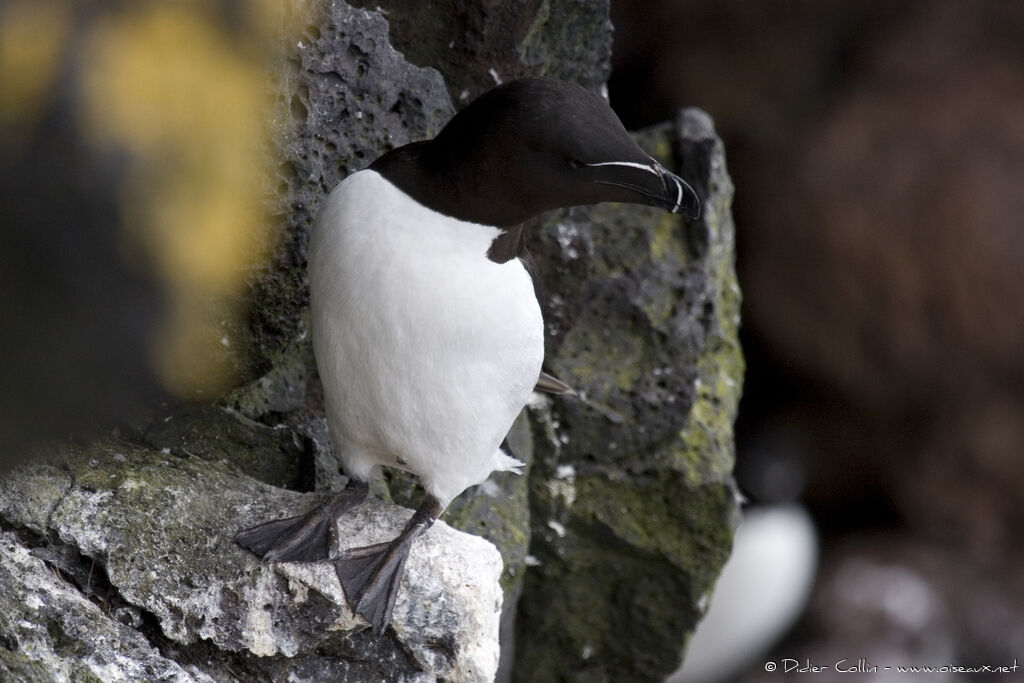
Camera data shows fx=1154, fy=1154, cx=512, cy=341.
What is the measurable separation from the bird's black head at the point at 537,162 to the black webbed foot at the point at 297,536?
494 millimetres

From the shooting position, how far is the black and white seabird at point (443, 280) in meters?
1.46

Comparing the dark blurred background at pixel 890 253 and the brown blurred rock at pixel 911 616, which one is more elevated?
the dark blurred background at pixel 890 253

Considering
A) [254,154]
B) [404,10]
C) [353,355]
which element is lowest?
[353,355]

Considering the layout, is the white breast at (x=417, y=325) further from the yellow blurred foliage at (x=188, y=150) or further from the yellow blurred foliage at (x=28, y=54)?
the yellow blurred foliage at (x=28, y=54)

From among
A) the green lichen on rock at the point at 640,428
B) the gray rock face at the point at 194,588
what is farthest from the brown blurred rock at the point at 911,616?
the gray rock face at the point at 194,588

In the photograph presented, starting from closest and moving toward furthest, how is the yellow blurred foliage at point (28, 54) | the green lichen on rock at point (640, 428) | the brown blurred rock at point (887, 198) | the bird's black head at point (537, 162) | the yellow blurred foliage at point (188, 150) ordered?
the yellow blurred foliage at point (28, 54) < the yellow blurred foliage at point (188, 150) < the bird's black head at point (537, 162) < the green lichen on rock at point (640, 428) < the brown blurred rock at point (887, 198)

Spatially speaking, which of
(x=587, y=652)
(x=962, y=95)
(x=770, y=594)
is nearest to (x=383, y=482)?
(x=587, y=652)

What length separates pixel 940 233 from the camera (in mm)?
3650

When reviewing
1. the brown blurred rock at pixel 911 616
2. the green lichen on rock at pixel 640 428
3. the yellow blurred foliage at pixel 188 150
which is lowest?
the brown blurred rock at pixel 911 616

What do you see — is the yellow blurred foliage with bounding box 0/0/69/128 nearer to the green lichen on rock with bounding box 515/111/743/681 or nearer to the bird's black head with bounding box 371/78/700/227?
the bird's black head with bounding box 371/78/700/227

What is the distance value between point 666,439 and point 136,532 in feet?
4.49

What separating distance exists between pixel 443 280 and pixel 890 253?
100 inches

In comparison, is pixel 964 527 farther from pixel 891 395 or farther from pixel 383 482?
pixel 383 482

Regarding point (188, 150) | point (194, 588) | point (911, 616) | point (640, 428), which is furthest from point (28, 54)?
point (911, 616)
